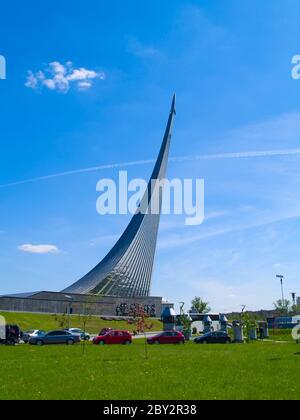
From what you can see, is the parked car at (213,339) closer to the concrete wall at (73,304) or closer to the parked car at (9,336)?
the parked car at (9,336)

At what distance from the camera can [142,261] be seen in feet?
284

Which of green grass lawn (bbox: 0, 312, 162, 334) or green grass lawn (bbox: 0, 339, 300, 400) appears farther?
green grass lawn (bbox: 0, 312, 162, 334)

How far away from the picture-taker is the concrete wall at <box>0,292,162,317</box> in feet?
195

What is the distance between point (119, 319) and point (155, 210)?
3111 cm

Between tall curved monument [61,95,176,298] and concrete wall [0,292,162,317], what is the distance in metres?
2.46

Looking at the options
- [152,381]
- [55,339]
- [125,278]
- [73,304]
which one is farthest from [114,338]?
[125,278]

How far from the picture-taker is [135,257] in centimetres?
8512

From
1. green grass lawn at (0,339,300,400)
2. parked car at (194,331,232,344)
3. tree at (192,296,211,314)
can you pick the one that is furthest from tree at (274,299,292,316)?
green grass lawn at (0,339,300,400)

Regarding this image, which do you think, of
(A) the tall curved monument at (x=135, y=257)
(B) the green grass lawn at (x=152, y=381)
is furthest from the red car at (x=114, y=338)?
(A) the tall curved monument at (x=135, y=257)

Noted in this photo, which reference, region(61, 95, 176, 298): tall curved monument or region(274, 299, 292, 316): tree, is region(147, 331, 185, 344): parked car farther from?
region(274, 299, 292, 316): tree

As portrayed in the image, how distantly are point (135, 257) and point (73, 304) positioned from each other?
20.7m

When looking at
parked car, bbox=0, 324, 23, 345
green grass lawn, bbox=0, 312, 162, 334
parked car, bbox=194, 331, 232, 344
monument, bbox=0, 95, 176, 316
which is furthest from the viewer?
monument, bbox=0, 95, 176, 316
